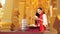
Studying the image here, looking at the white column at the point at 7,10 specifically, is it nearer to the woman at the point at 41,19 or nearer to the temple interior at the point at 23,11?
the temple interior at the point at 23,11

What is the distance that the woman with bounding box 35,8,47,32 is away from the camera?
1.68m

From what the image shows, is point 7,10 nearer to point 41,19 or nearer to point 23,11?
point 23,11

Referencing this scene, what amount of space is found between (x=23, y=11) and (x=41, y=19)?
8.2 inches

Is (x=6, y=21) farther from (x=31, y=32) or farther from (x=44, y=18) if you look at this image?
(x=44, y=18)

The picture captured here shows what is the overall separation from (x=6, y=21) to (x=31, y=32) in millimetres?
292

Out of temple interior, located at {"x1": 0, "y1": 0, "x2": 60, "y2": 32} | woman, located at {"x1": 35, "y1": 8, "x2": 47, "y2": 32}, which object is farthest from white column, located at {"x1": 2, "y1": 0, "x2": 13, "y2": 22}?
woman, located at {"x1": 35, "y1": 8, "x2": 47, "y2": 32}

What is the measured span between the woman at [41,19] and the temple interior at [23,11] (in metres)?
0.04

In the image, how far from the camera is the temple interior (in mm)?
1687

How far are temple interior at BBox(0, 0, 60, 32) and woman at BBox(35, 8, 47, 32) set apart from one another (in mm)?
38

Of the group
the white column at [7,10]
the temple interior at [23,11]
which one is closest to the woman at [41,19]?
the temple interior at [23,11]

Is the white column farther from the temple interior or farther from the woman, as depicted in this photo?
the woman

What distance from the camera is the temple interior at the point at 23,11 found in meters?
1.69

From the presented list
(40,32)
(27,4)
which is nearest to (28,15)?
(27,4)

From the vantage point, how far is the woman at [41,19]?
5.51ft
